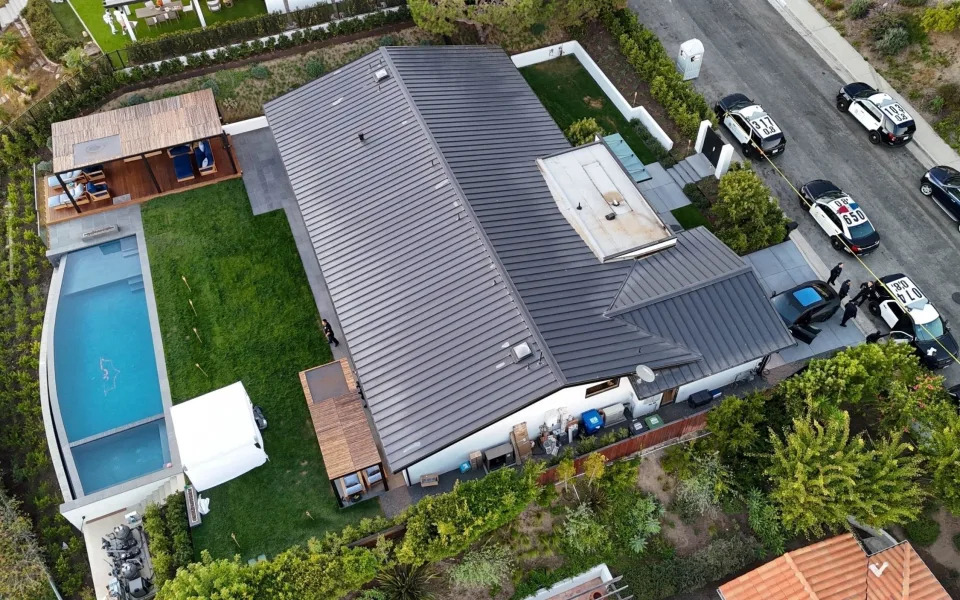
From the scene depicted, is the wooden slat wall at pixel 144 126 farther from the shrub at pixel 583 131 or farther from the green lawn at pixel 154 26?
the shrub at pixel 583 131

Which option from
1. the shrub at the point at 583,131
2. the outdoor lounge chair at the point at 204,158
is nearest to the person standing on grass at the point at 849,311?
the shrub at the point at 583,131

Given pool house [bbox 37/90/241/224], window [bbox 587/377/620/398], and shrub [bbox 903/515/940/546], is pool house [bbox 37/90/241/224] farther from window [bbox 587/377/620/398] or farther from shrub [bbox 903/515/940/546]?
shrub [bbox 903/515/940/546]

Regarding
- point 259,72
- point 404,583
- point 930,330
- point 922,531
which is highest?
point 259,72

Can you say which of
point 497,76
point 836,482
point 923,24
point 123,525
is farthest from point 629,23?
point 123,525

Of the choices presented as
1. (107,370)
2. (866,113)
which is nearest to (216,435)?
(107,370)

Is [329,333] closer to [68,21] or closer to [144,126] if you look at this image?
[144,126]

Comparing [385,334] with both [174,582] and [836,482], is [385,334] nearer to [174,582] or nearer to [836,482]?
[174,582]
